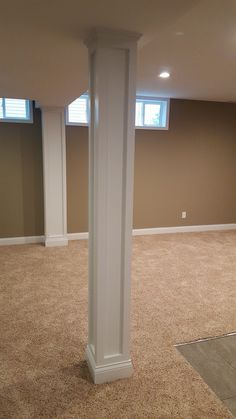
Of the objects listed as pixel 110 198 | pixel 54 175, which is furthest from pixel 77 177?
pixel 110 198

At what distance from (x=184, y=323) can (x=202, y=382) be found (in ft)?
2.47

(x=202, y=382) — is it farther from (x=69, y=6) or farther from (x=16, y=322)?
(x=69, y=6)

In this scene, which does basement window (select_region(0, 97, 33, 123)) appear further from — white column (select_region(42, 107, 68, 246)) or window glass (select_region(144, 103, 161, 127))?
window glass (select_region(144, 103, 161, 127))

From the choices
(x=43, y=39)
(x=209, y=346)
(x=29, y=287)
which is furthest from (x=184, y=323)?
(x=43, y=39)

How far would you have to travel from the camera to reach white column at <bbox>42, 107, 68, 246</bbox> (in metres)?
4.79

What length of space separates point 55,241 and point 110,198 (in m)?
3.32

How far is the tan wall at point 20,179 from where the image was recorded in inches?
195

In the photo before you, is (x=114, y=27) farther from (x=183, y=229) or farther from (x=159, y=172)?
(x=183, y=229)

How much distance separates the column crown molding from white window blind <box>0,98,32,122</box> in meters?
3.41

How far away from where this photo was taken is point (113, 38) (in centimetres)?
176

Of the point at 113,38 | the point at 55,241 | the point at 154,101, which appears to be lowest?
the point at 55,241

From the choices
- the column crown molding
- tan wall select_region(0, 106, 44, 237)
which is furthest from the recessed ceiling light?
the column crown molding

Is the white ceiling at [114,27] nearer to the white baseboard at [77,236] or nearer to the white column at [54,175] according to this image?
the white column at [54,175]

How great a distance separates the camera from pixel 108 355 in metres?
2.12
